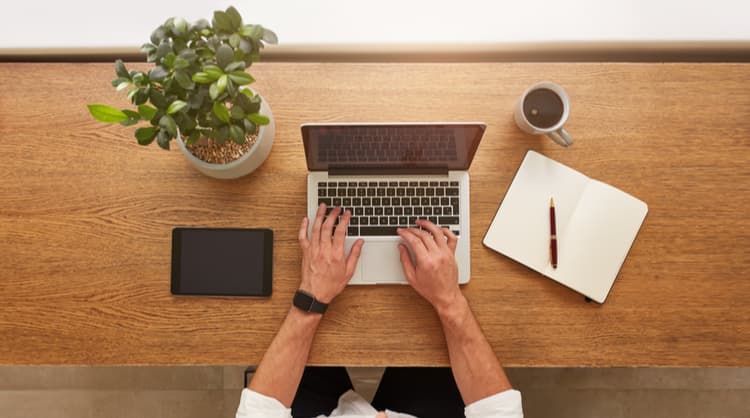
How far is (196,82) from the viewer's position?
0.68 meters

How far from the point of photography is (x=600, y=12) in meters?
0.94

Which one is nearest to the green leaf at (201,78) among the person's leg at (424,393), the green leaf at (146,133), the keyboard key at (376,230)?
the green leaf at (146,133)

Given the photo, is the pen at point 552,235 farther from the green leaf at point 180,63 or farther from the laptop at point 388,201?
the green leaf at point 180,63

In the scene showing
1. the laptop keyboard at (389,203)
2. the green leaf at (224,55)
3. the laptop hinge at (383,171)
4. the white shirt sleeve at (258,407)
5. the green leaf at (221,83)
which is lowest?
the white shirt sleeve at (258,407)

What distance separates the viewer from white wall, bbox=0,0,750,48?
935mm

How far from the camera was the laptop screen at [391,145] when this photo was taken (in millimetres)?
795

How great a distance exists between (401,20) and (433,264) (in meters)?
0.49

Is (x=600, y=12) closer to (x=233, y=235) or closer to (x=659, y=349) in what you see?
(x=659, y=349)

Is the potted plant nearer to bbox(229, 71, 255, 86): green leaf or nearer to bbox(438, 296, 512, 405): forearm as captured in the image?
bbox(229, 71, 255, 86): green leaf

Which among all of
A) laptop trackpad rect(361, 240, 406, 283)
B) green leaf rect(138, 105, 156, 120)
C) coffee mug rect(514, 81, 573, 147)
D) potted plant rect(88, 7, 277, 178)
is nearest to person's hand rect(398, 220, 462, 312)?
laptop trackpad rect(361, 240, 406, 283)

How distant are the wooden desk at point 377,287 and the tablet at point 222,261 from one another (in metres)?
0.02

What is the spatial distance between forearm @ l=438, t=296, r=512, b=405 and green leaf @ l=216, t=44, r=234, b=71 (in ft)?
1.86

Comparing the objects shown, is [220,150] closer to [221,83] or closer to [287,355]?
[221,83]

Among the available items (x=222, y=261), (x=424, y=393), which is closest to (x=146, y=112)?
(x=222, y=261)
